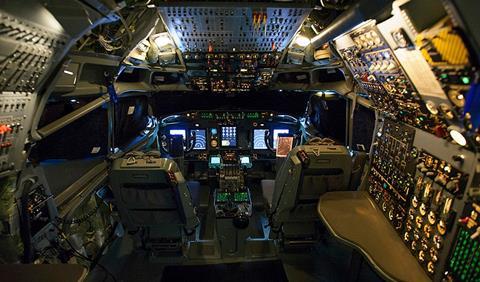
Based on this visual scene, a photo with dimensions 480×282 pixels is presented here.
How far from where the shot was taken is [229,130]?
5684 mm

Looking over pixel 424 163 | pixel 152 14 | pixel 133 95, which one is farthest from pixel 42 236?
pixel 424 163

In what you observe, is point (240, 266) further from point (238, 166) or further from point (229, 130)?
Result: point (229, 130)

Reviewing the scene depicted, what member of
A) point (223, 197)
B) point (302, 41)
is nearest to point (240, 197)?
point (223, 197)

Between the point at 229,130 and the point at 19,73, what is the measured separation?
432cm

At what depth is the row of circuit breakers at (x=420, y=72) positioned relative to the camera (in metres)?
1.28

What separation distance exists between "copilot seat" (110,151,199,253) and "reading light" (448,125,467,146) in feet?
7.34

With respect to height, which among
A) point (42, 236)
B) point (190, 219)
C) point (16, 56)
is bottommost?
point (190, 219)

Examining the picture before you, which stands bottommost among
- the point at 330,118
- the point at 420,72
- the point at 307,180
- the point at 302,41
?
the point at 307,180

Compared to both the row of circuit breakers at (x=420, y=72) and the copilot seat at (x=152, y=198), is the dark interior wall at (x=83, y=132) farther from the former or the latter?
the row of circuit breakers at (x=420, y=72)

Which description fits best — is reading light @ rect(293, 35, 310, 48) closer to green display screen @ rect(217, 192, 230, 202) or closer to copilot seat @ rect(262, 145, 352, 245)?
copilot seat @ rect(262, 145, 352, 245)

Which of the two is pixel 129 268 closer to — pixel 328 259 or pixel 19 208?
pixel 19 208

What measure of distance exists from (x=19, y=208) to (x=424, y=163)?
3.01m

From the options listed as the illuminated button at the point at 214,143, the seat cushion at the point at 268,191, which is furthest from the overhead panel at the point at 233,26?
the illuminated button at the point at 214,143

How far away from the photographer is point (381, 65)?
213 cm
